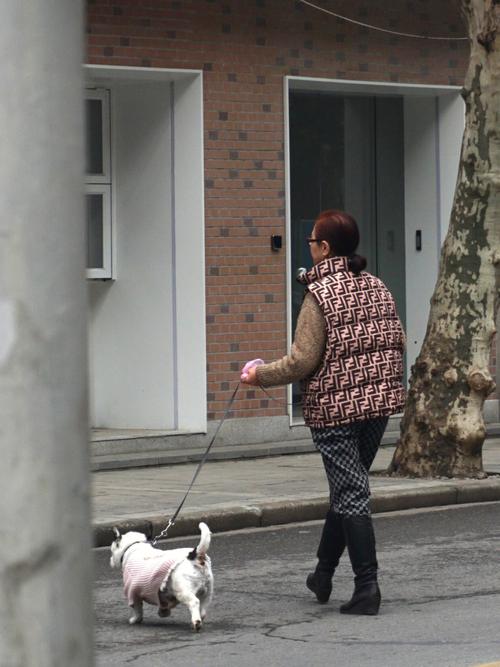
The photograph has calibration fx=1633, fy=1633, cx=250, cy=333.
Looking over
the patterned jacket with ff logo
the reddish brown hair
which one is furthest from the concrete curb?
the reddish brown hair

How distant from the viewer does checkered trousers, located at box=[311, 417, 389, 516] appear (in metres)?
7.18

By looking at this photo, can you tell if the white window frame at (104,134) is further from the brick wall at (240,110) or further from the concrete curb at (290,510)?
the concrete curb at (290,510)

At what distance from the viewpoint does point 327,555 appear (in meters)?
7.56

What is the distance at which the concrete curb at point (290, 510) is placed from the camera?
403 inches

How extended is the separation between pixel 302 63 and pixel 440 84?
1.79m

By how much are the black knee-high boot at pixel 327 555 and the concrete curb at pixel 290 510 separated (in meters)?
2.52

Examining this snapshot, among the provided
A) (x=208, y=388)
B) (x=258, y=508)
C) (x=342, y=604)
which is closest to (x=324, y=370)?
(x=342, y=604)

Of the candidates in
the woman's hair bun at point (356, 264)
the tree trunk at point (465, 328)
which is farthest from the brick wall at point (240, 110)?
the woman's hair bun at point (356, 264)

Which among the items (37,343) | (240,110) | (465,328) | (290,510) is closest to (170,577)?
(290,510)

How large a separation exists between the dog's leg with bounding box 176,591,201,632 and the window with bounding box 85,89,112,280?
28.5 feet

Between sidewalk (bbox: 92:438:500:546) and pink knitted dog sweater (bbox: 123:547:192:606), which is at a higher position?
pink knitted dog sweater (bbox: 123:547:192:606)

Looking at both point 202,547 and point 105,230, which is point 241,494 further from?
point 202,547

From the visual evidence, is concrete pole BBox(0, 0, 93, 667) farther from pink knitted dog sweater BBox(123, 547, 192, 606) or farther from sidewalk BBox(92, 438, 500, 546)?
sidewalk BBox(92, 438, 500, 546)

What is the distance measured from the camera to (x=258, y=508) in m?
10.9
